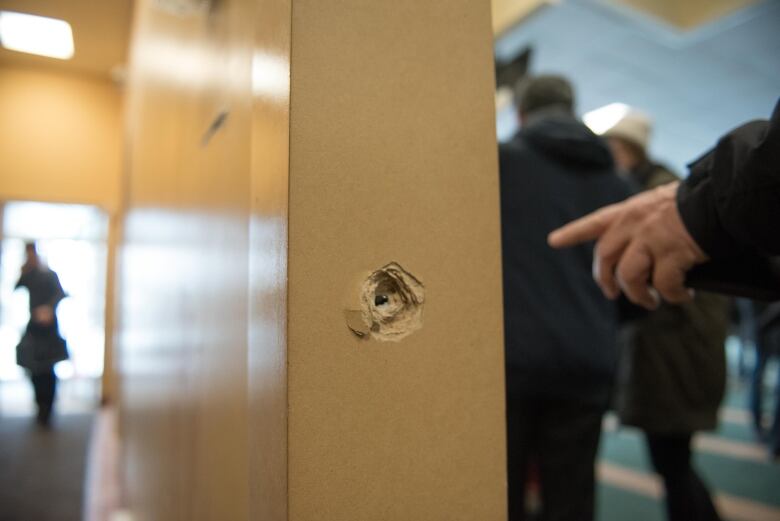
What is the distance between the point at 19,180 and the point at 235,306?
179 cm

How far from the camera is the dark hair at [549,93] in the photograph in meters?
1.57

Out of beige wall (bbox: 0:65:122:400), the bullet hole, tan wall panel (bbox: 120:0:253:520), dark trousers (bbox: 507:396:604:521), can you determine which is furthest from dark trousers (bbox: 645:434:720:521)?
beige wall (bbox: 0:65:122:400)

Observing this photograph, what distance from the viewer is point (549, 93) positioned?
157cm

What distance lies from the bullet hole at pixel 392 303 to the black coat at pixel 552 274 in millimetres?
816

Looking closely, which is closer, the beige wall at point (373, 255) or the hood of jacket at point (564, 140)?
the beige wall at point (373, 255)

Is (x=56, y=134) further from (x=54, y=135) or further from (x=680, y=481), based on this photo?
(x=680, y=481)

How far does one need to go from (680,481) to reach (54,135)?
2850 mm

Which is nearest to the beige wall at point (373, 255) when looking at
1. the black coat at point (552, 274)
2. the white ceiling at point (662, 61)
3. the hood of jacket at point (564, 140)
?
the black coat at point (552, 274)

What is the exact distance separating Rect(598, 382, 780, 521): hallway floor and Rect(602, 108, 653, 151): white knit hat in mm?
1688

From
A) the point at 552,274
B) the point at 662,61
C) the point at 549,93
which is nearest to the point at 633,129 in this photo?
the point at 549,93

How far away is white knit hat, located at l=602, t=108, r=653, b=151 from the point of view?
73.1 inches

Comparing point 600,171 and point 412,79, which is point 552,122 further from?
point 412,79

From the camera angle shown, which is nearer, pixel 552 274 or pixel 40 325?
pixel 552 274

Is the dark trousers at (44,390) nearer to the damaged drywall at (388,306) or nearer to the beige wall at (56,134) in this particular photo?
the beige wall at (56,134)
